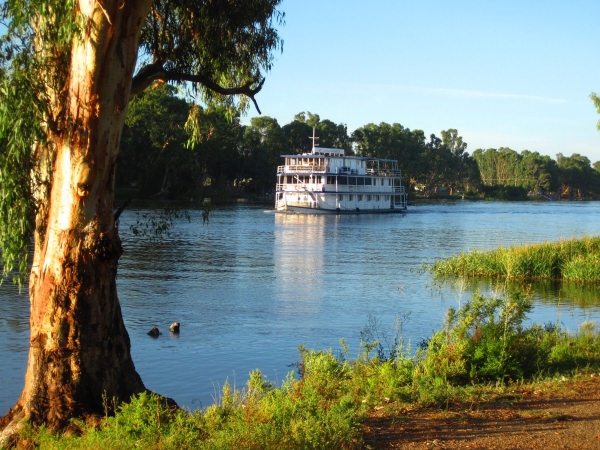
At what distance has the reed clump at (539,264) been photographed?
76.6ft

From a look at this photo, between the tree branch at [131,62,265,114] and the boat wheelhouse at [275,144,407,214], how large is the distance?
5858 cm

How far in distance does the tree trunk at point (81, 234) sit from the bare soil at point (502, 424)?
3.02 m

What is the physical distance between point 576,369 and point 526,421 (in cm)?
259

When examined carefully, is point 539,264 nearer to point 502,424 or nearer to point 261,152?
point 502,424

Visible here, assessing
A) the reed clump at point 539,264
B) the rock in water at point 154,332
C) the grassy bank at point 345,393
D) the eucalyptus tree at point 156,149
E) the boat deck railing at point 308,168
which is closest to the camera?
the grassy bank at point 345,393

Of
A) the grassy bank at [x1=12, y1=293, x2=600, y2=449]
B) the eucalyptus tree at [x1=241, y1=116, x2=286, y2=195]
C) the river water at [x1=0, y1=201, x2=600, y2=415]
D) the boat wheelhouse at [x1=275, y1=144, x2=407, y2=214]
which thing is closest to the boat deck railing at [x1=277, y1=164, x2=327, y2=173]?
the boat wheelhouse at [x1=275, y1=144, x2=407, y2=214]

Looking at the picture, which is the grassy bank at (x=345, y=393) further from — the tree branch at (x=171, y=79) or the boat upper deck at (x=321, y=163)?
the boat upper deck at (x=321, y=163)

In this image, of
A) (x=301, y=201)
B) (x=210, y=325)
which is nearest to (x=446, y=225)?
(x=301, y=201)

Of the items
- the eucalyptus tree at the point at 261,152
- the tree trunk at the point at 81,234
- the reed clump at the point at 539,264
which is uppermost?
the eucalyptus tree at the point at 261,152

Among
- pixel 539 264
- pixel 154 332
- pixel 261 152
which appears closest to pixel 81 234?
pixel 154 332

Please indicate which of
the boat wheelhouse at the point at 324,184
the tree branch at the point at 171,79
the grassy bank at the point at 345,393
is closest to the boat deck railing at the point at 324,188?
the boat wheelhouse at the point at 324,184

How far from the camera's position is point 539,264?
23.9 m

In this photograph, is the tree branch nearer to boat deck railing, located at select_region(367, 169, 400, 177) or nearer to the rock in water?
the rock in water

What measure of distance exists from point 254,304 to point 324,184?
51229 mm
